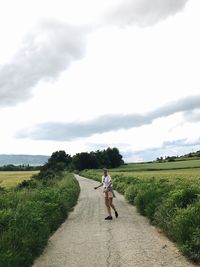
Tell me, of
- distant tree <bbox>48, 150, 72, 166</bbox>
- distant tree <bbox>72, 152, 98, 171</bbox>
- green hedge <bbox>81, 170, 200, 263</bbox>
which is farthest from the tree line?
green hedge <bbox>81, 170, 200, 263</bbox>

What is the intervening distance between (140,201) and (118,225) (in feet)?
15.6

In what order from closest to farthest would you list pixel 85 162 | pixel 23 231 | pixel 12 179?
pixel 23 231 → pixel 12 179 → pixel 85 162

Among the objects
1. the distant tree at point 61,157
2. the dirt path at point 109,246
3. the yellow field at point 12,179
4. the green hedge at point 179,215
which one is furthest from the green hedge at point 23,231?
the distant tree at point 61,157

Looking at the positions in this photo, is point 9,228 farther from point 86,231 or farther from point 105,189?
point 105,189

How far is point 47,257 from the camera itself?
12.0m

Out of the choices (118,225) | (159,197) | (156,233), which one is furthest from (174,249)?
(159,197)

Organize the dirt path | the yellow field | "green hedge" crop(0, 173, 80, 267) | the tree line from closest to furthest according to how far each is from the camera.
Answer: "green hedge" crop(0, 173, 80, 267) < the dirt path < the yellow field < the tree line

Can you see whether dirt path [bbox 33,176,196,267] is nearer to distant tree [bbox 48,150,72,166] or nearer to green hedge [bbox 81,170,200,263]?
green hedge [bbox 81,170,200,263]

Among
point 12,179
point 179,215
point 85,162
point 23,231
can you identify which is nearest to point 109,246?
point 179,215

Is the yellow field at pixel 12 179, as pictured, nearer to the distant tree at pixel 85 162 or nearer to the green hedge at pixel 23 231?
the green hedge at pixel 23 231

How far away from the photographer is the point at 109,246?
1307 centimetres

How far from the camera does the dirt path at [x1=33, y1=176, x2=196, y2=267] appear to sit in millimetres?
11067

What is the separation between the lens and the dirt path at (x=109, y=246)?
36.3ft

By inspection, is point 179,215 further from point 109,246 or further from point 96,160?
point 96,160
